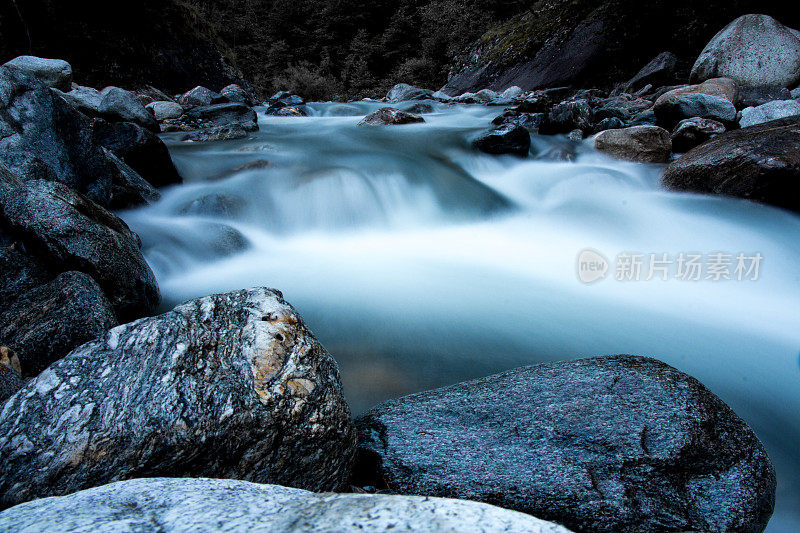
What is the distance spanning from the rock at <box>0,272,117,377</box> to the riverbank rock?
743cm

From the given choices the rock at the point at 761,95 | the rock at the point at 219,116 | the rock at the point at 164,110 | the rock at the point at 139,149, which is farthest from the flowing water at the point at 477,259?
the rock at the point at 761,95

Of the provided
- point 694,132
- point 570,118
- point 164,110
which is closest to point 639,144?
point 694,132

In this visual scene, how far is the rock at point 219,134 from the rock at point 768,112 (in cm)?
913

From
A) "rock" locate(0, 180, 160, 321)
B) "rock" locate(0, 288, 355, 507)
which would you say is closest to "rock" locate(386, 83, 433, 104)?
"rock" locate(0, 180, 160, 321)

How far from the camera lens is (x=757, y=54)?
9766mm

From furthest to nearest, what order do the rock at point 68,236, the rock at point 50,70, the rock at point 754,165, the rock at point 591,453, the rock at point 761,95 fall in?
→ the rock at point 50,70
the rock at point 761,95
the rock at point 754,165
the rock at point 68,236
the rock at point 591,453

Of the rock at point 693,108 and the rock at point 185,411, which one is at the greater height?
the rock at point 693,108

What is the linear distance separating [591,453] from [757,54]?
12.0m

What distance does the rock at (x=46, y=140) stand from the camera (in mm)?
3908

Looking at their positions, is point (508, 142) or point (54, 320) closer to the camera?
point (54, 320)

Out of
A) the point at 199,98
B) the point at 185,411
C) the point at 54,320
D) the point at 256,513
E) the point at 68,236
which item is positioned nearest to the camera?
the point at 256,513

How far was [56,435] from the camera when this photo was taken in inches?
59.7

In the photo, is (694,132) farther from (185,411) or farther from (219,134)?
(219,134)

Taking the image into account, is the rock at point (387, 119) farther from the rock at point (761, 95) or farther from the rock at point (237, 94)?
the rock at point (761, 95)
